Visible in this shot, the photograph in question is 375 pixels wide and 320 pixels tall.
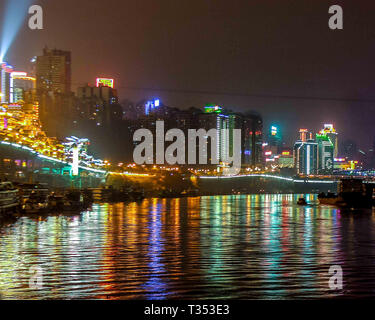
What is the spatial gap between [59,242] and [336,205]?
187ft

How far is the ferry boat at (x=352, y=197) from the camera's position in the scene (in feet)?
230

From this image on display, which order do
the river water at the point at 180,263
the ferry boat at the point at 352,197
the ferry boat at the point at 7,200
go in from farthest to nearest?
1. the ferry boat at the point at 352,197
2. the ferry boat at the point at 7,200
3. the river water at the point at 180,263

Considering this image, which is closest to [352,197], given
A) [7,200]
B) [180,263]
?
[7,200]

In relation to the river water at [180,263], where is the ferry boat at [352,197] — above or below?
above

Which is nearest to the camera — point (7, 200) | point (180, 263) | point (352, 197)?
point (180, 263)

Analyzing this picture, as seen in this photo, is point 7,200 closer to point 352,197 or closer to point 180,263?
point 180,263

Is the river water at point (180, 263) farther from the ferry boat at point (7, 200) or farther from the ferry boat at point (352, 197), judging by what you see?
the ferry boat at point (352, 197)

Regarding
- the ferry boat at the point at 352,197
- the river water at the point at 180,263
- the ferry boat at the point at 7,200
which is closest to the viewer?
the river water at the point at 180,263

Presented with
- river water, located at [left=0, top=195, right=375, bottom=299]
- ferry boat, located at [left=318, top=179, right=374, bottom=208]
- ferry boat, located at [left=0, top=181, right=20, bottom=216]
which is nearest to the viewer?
river water, located at [left=0, top=195, right=375, bottom=299]

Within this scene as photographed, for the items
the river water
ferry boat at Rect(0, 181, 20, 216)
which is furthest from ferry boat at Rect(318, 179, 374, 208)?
ferry boat at Rect(0, 181, 20, 216)

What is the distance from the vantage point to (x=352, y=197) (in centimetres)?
7106

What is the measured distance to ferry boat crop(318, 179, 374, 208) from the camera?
70250mm

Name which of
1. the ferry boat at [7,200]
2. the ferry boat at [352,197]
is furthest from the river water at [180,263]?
the ferry boat at [352,197]

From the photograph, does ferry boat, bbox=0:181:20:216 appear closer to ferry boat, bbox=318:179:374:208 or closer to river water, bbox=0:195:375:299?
river water, bbox=0:195:375:299
